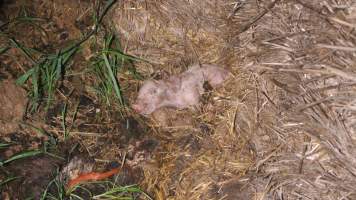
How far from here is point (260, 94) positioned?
9.11 ft

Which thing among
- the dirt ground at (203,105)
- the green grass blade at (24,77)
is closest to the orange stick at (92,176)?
the dirt ground at (203,105)

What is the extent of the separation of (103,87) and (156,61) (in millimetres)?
433

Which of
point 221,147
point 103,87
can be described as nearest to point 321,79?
point 221,147

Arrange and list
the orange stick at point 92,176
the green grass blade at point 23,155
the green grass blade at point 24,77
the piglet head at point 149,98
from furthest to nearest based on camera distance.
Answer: the piglet head at point 149,98 → the green grass blade at point 24,77 → the orange stick at point 92,176 → the green grass blade at point 23,155

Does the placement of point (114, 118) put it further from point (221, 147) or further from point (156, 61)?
point (221, 147)

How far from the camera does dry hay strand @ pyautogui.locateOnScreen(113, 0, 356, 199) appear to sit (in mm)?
2357

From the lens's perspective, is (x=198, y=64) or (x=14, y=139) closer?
(x=14, y=139)

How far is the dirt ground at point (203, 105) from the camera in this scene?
94.7 inches

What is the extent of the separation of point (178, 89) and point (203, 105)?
8.1 inches

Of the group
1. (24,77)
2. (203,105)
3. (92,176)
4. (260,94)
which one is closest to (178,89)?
(203,105)

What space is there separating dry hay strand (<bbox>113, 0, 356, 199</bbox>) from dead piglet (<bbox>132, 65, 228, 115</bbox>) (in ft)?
0.33

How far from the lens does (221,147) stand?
289cm

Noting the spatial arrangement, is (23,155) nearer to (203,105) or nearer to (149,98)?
(149,98)

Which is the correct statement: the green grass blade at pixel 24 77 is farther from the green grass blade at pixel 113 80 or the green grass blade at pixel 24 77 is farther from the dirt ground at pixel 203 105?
the green grass blade at pixel 113 80
